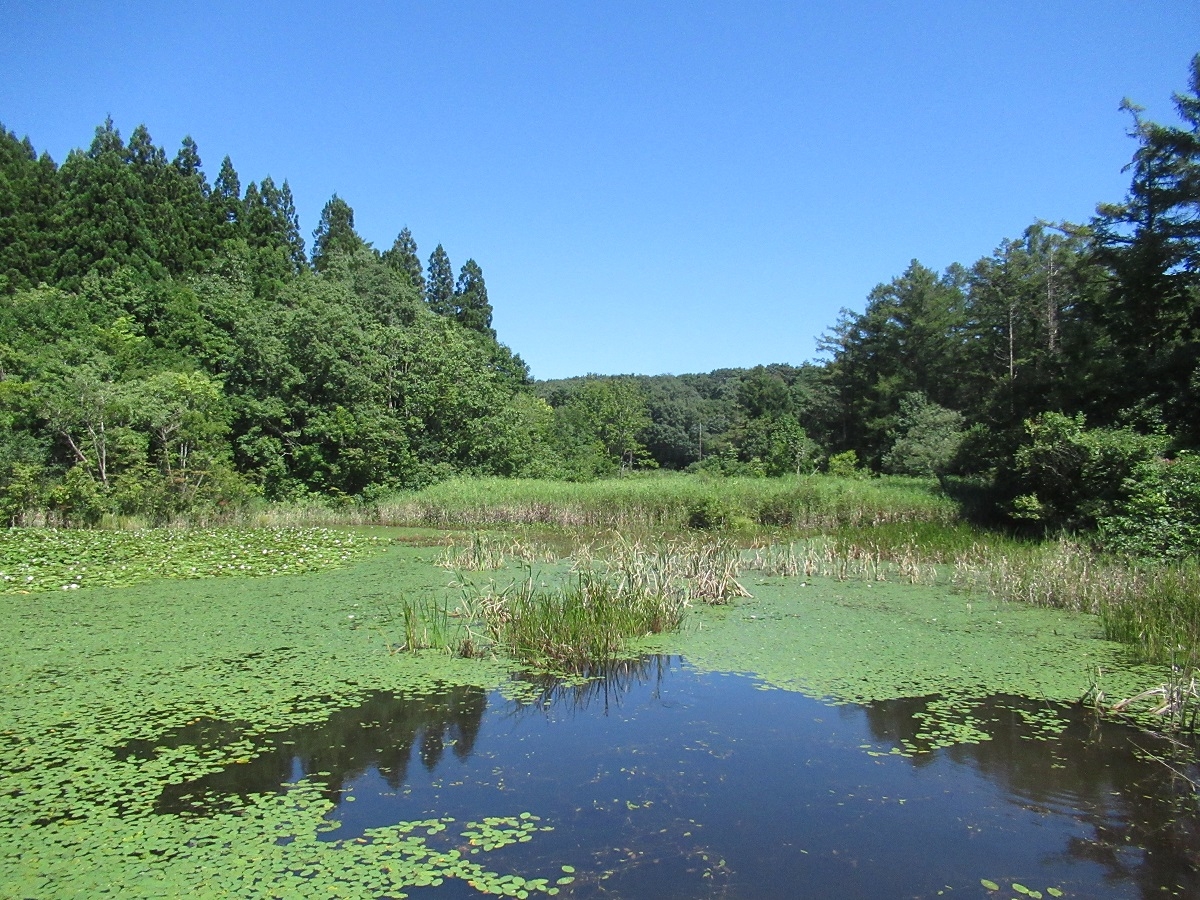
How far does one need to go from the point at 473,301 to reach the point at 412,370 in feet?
67.3

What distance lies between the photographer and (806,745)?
5.28 metres

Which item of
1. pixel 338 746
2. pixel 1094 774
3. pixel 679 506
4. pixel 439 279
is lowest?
pixel 1094 774

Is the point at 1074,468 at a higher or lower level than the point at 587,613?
higher

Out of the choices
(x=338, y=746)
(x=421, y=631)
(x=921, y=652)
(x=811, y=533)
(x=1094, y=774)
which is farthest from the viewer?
(x=811, y=533)

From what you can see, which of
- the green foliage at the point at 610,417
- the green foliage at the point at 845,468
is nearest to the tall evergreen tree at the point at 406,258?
the green foliage at the point at 610,417

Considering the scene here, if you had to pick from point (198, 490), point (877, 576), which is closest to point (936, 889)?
point (877, 576)

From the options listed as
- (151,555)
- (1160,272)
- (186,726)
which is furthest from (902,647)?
(1160,272)

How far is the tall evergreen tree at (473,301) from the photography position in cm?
4519

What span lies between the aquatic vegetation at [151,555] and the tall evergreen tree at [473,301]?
3174 centimetres

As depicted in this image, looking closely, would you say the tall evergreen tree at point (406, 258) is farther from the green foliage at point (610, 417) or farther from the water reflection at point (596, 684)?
the water reflection at point (596, 684)

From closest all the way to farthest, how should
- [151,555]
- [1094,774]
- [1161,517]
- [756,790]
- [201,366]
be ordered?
[756,790] → [1094,774] → [1161,517] → [151,555] → [201,366]

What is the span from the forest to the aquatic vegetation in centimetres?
359

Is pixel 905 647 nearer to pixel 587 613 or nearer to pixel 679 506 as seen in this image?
pixel 587 613

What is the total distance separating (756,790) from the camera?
4586 millimetres
